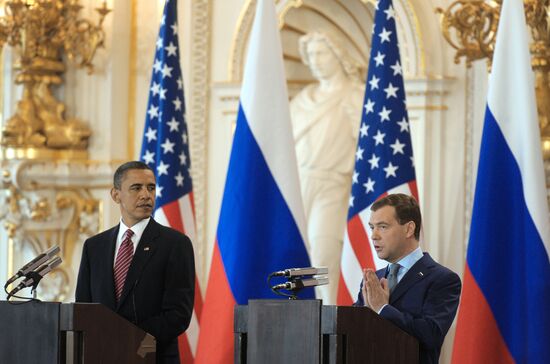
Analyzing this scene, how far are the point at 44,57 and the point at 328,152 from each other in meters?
1.84

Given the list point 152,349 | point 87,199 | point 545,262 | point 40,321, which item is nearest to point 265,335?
point 152,349

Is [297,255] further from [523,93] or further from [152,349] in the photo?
[152,349]

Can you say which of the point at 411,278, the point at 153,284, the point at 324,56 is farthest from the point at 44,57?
the point at 411,278

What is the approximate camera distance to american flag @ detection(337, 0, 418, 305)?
20.4 feet

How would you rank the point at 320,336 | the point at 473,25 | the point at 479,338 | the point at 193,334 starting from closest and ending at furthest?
the point at 320,336 → the point at 479,338 → the point at 473,25 → the point at 193,334

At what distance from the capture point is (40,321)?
4047mm

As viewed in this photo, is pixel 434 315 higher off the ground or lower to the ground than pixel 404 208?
lower

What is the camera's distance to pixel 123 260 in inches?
174

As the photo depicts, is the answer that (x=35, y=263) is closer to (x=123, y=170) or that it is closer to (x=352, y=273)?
(x=123, y=170)

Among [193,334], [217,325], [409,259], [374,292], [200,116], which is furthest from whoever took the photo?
[200,116]

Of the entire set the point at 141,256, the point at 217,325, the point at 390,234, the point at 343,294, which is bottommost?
the point at 217,325

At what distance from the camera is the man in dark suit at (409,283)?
392 cm

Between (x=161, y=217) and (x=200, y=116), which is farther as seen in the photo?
(x=200, y=116)

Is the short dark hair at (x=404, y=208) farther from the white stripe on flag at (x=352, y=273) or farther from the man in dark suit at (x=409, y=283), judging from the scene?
the white stripe on flag at (x=352, y=273)
